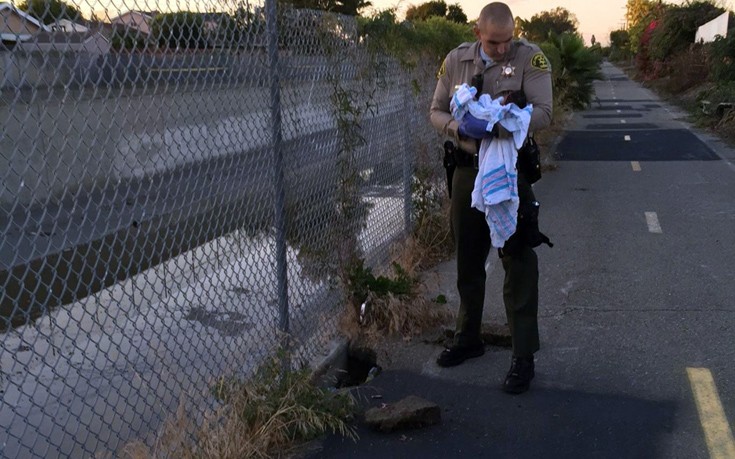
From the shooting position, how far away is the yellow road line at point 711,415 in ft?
12.1

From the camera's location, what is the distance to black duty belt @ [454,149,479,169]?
4371mm

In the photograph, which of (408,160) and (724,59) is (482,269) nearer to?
(408,160)

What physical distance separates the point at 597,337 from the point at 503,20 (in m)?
2.34

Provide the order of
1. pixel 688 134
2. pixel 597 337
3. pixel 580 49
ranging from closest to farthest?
pixel 597 337, pixel 688 134, pixel 580 49

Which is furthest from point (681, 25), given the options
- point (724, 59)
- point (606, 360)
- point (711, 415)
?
point (711, 415)

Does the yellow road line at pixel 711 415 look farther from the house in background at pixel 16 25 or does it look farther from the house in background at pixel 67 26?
the house in background at pixel 16 25

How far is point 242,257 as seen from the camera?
3984mm

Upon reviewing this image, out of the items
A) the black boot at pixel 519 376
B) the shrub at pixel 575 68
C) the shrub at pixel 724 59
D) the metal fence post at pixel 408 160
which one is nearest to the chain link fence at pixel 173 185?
the metal fence post at pixel 408 160

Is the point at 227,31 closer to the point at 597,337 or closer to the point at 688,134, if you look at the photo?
the point at 597,337

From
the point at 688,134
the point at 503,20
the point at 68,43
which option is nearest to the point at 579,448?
the point at 503,20

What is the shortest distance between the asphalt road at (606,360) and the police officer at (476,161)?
1.00 ft

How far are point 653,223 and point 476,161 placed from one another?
5247 mm

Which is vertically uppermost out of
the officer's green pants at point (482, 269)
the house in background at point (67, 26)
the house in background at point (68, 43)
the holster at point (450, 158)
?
the house in background at point (67, 26)

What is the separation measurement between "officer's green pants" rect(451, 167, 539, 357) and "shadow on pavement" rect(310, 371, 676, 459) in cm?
35
